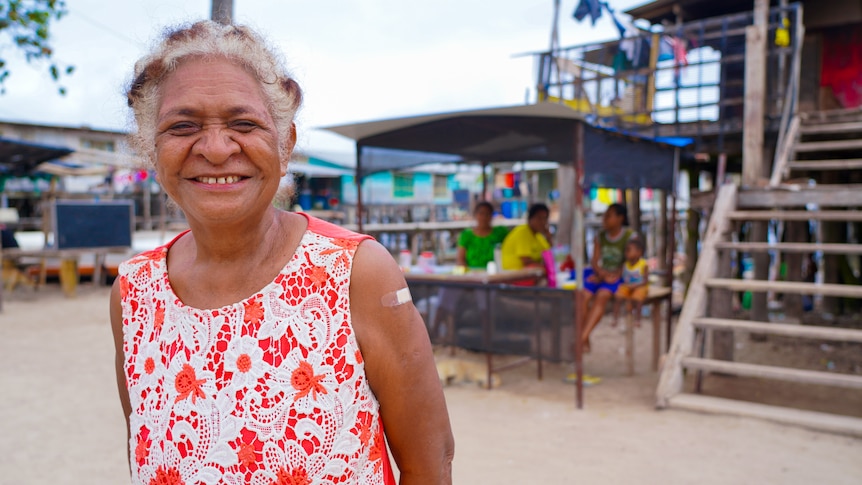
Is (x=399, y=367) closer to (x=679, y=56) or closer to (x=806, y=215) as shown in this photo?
(x=806, y=215)

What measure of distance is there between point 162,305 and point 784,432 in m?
4.46

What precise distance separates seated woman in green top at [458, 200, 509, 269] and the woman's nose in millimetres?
6172

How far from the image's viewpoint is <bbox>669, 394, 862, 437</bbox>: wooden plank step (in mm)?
4434

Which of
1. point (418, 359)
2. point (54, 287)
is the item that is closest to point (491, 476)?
point (418, 359)

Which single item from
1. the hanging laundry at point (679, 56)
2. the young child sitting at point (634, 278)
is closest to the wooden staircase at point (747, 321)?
the young child sitting at point (634, 278)

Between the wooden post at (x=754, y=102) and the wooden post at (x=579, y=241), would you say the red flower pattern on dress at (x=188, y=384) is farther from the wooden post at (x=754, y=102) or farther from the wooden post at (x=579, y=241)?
the wooden post at (x=754, y=102)

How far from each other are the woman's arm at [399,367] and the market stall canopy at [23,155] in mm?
11966

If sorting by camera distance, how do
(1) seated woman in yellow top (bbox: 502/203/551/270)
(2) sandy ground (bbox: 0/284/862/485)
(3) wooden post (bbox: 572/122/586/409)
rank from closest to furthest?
(2) sandy ground (bbox: 0/284/862/485), (3) wooden post (bbox: 572/122/586/409), (1) seated woman in yellow top (bbox: 502/203/551/270)

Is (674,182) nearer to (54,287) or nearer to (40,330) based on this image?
(40,330)

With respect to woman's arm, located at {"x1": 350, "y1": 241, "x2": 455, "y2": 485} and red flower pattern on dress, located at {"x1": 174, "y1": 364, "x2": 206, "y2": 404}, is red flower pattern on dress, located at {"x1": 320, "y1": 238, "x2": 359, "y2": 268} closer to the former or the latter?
woman's arm, located at {"x1": 350, "y1": 241, "x2": 455, "y2": 485}

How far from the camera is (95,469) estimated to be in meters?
4.01

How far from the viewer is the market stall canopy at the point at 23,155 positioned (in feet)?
37.4

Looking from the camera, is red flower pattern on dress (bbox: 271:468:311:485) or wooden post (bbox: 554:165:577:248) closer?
red flower pattern on dress (bbox: 271:468:311:485)

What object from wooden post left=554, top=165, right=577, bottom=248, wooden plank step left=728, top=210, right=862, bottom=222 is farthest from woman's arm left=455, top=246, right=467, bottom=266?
wooden post left=554, top=165, right=577, bottom=248
